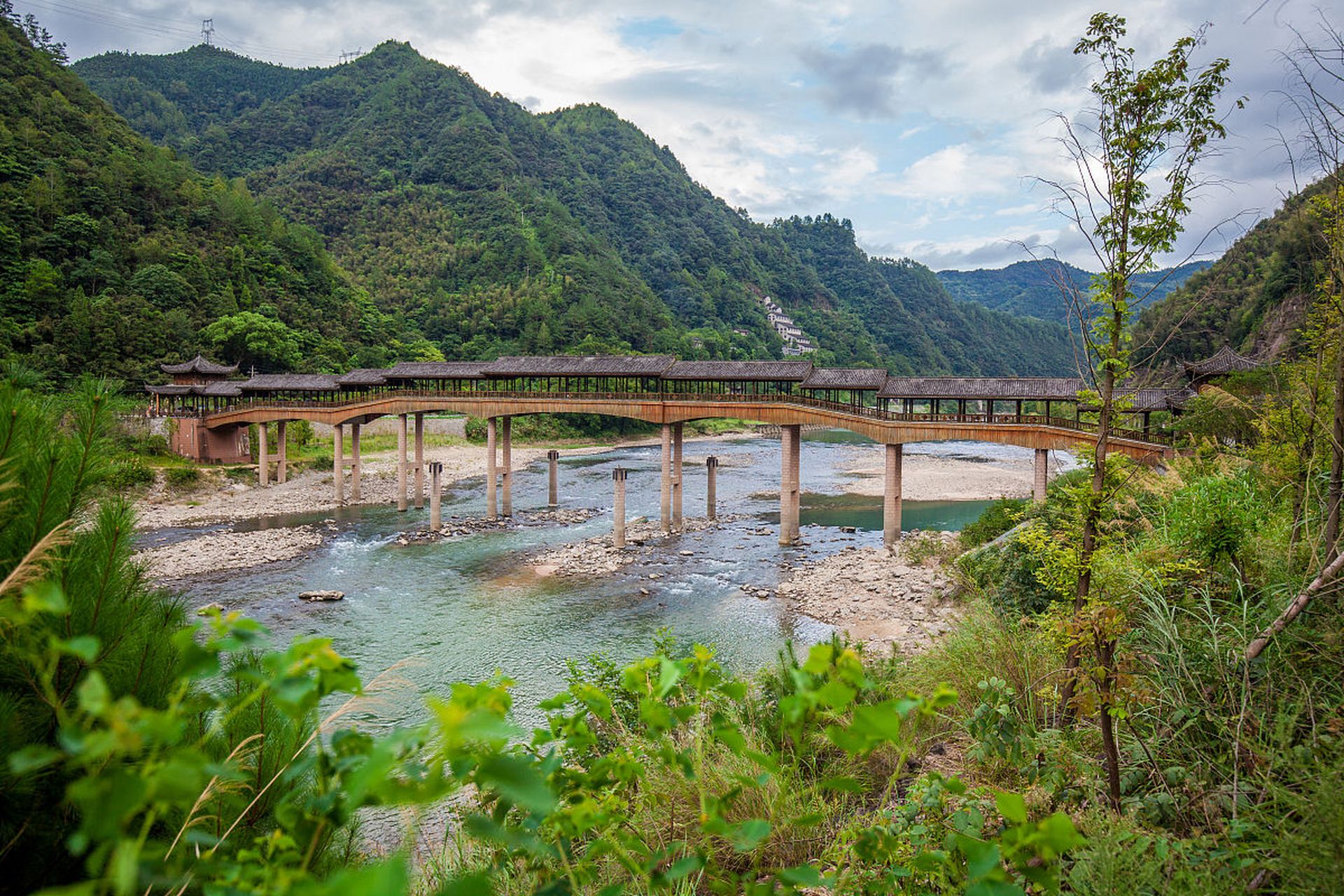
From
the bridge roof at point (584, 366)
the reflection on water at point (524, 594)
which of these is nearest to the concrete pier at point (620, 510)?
the reflection on water at point (524, 594)

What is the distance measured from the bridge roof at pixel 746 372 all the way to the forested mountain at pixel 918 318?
74085mm

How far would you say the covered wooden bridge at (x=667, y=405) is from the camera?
70.4 feet

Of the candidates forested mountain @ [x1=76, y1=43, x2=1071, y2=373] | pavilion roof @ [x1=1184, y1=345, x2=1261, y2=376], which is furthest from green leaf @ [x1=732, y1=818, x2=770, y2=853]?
forested mountain @ [x1=76, y1=43, x2=1071, y2=373]

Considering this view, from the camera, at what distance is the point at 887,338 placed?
4402 inches

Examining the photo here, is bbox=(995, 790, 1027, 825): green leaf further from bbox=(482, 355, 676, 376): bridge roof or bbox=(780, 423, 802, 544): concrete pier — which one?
bbox=(482, 355, 676, 376): bridge roof

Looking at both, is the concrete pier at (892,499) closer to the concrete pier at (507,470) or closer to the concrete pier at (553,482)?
the concrete pier at (553,482)

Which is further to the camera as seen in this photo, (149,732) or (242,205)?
(242,205)

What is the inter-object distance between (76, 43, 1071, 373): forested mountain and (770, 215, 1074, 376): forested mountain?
→ 0.61 meters

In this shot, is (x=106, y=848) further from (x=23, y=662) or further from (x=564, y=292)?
(x=564, y=292)

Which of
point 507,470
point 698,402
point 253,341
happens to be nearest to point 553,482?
point 507,470

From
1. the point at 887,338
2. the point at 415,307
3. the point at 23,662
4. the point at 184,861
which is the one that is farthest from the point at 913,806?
the point at 887,338

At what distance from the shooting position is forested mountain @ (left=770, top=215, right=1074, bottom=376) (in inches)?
4264

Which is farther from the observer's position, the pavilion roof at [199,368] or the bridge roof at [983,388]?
the pavilion roof at [199,368]

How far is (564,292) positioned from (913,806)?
7776 centimetres
